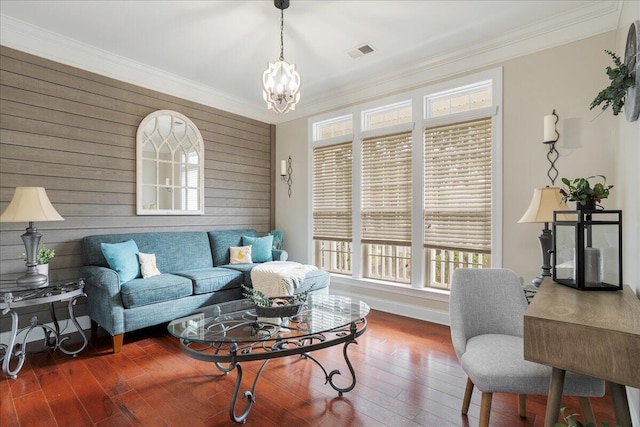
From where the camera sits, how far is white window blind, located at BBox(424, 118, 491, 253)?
347 centimetres

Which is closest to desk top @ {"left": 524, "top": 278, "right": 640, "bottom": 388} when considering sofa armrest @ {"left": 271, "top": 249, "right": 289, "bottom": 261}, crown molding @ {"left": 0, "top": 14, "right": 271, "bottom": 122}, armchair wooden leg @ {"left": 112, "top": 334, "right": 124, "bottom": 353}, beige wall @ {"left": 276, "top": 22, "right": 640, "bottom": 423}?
beige wall @ {"left": 276, "top": 22, "right": 640, "bottom": 423}

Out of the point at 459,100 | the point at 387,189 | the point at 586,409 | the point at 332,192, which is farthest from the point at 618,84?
the point at 332,192

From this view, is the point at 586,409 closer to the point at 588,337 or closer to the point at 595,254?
the point at 595,254

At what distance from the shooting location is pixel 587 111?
9.46 feet

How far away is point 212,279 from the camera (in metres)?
3.64

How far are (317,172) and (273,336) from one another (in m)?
3.25

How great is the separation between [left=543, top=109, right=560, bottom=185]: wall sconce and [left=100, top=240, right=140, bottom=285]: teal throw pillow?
414cm

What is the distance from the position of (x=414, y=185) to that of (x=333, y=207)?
1.30 m

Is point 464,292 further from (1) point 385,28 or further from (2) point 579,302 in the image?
(1) point 385,28

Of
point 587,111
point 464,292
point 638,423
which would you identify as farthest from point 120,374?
point 587,111

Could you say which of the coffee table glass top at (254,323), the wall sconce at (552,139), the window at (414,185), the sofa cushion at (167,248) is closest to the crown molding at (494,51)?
the window at (414,185)

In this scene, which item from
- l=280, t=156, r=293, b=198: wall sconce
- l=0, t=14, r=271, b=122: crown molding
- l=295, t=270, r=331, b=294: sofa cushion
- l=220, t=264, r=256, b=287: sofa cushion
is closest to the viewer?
l=0, t=14, r=271, b=122: crown molding

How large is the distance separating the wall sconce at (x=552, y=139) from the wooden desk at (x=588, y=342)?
2069mm

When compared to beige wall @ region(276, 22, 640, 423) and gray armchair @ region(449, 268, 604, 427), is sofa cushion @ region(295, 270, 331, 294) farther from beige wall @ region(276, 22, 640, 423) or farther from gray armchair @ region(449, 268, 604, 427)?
gray armchair @ region(449, 268, 604, 427)
